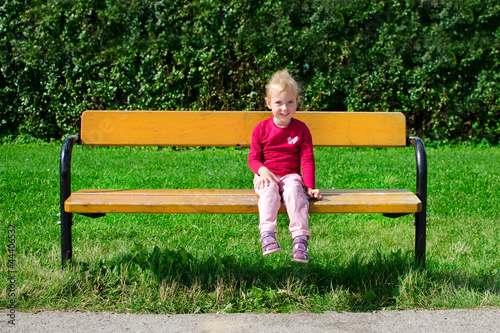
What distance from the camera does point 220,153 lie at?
679cm

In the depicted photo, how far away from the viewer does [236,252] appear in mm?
3229

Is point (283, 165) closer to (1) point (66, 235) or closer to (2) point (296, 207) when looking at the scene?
(2) point (296, 207)

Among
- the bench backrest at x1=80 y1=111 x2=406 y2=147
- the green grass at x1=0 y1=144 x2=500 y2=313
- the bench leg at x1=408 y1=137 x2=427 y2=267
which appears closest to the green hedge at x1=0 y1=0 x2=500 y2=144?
the green grass at x1=0 y1=144 x2=500 y2=313

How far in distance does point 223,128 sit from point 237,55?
4384mm

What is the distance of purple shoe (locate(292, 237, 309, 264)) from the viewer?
7.85 feet

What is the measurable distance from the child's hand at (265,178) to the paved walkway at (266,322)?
26.0 inches

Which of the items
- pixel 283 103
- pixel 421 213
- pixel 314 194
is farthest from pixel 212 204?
pixel 421 213

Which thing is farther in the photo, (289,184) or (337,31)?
(337,31)

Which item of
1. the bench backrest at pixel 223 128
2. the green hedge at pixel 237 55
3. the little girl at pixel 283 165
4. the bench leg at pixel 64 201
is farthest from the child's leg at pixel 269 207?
the green hedge at pixel 237 55

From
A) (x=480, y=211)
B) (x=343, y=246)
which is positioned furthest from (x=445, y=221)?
(x=343, y=246)

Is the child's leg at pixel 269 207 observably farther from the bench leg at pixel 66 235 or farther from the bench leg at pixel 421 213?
the bench leg at pixel 66 235

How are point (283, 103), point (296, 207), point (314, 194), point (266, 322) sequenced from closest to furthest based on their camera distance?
point (266, 322)
point (296, 207)
point (314, 194)
point (283, 103)

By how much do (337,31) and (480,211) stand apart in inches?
161

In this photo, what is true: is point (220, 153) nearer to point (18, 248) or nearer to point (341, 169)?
point (341, 169)
